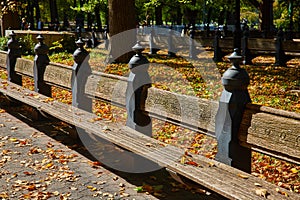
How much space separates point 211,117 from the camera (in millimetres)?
4199

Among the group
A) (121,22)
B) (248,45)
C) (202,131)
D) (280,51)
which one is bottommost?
(202,131)

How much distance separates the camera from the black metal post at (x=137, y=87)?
521 centimetres

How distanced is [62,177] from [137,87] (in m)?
1.34

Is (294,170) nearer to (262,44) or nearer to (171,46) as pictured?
(262,44)

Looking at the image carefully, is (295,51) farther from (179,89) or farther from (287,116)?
(287,116)

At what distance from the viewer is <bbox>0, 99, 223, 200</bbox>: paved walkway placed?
15.6 ft

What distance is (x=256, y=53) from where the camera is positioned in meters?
14.1

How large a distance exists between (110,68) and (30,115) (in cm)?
497

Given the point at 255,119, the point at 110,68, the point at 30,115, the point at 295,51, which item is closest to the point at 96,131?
the point at 255,119

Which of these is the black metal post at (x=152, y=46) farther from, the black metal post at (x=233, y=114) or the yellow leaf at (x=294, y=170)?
the black metal post at (x=233, y=114)

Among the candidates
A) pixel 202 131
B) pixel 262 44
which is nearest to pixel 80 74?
pixel 202 131

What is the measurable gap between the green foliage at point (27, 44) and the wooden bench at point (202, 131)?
1178cm

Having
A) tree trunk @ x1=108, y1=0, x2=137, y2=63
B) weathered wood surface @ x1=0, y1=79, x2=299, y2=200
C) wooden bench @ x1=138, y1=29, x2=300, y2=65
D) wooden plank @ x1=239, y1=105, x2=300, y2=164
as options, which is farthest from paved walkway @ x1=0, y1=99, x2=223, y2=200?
wooden bench @ x1=138, y1=29, x2=300, y2=65

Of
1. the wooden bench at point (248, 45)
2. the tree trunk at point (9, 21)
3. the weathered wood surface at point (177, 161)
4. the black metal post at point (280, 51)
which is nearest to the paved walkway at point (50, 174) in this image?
the weathered wood surface at point (177, 161)
